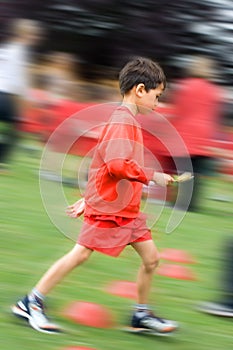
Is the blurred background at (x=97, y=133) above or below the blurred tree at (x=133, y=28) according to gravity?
below

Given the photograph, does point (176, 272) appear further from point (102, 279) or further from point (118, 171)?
point (118, 171)

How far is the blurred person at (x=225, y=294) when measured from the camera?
6.30 metres

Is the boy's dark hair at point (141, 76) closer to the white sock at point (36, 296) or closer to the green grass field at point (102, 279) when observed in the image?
the white sock at point (36, 296)

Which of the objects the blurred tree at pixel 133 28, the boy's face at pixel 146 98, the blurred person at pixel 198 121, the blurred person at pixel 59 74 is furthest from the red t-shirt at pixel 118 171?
the blurred tree at pixel 133 28

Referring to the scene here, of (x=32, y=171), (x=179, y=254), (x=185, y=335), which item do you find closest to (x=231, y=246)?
(x=185, y=335)

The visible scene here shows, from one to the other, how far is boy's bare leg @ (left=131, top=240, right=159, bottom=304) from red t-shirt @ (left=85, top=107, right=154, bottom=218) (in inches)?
7.5

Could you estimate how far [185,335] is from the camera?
19.7ft

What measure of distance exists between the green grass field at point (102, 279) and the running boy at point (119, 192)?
215mm

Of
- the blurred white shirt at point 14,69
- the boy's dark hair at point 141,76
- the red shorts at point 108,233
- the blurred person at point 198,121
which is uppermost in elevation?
the blurred white shirt at point 14,69

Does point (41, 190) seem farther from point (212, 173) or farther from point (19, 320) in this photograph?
point (19, 320)

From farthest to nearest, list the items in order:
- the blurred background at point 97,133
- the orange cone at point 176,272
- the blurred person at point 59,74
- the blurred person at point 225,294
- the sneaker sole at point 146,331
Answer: the blurred person at point 59,74
the orange cone at point 176,272
the blurred background at point 97,133
the blurred person at point 225,294
the sneaker sole at point 146,331

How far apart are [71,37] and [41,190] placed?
3683mm

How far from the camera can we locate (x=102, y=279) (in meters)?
6.84

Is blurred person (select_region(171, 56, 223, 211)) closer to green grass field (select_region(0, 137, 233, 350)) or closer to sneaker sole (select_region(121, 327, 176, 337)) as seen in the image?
green grass field (select_region(0, 137, 233, 350))
